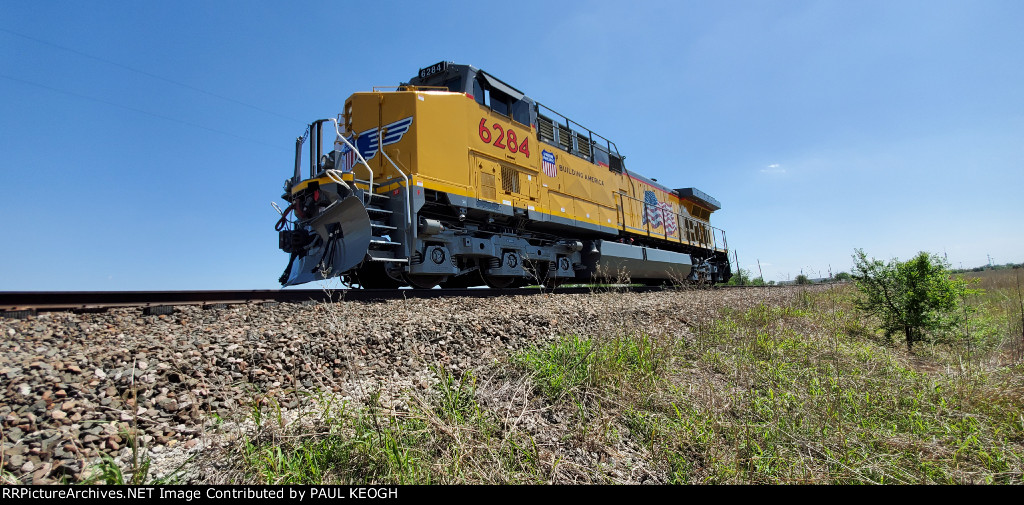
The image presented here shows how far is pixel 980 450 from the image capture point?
7.54 ft

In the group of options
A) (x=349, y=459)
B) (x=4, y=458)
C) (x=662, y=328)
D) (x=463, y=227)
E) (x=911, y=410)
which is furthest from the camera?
(x=463, y=227)

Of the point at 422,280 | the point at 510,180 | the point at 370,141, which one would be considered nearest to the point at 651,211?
the point at 510,180

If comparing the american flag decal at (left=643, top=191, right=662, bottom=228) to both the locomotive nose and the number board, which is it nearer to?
the number board

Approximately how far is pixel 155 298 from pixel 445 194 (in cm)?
379

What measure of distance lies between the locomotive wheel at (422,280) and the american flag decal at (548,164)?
315 centimetres

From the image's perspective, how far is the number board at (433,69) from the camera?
745 cm

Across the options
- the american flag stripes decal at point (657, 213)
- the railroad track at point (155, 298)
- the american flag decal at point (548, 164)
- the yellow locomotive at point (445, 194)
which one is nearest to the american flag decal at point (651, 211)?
the american flag stripes decal at point (657, 213)

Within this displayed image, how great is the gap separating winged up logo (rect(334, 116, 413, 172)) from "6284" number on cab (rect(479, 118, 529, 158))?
136 cm

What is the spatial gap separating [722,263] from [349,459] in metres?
19.3

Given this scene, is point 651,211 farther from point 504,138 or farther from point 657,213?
point 504,138

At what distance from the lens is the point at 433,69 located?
760 cm

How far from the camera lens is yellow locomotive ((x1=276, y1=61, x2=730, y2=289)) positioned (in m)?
6.09

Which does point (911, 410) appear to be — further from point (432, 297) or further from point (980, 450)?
point (432, 297)
